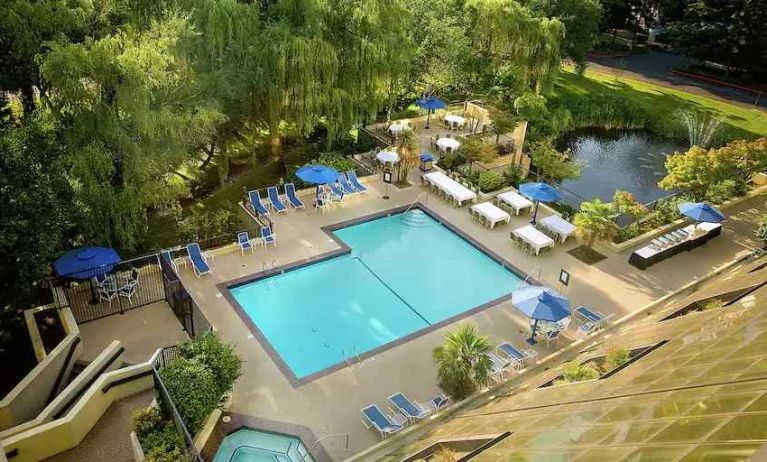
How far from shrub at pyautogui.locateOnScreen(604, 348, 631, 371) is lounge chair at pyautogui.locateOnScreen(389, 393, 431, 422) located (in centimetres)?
354

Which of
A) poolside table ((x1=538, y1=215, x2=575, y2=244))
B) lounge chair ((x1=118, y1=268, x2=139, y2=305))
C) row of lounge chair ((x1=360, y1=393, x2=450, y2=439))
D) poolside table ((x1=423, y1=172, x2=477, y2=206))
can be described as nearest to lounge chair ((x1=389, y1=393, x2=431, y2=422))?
row of lounge chair ((x1=360, y1=393, x2=450, y2=439))

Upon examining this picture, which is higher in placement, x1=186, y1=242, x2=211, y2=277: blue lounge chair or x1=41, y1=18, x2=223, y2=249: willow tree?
x1=41, y1=18, x2=223, y2=249: willow tree

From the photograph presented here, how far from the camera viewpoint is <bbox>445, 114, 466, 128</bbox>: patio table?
25.5 metres

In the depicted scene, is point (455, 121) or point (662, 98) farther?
point (662, 98)

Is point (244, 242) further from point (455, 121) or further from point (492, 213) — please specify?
point (455, 121)

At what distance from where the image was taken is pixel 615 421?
5.34 m

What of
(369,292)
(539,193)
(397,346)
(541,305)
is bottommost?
(369,292)

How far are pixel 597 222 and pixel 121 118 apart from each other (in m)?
13.6

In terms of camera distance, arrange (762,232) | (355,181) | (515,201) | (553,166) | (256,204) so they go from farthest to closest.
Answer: (553,166), (355,181), (515,201), (256,204), (762,232)

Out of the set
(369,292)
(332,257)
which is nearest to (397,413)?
(369,292)

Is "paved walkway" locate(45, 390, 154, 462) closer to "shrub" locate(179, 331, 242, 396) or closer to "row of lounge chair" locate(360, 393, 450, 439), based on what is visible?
"shrub" locate(179, 331, 242, 396)

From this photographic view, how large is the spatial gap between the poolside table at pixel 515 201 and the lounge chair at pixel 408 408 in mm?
9643

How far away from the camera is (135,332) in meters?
13.1

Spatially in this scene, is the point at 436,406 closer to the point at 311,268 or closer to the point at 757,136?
the point at 311,268
